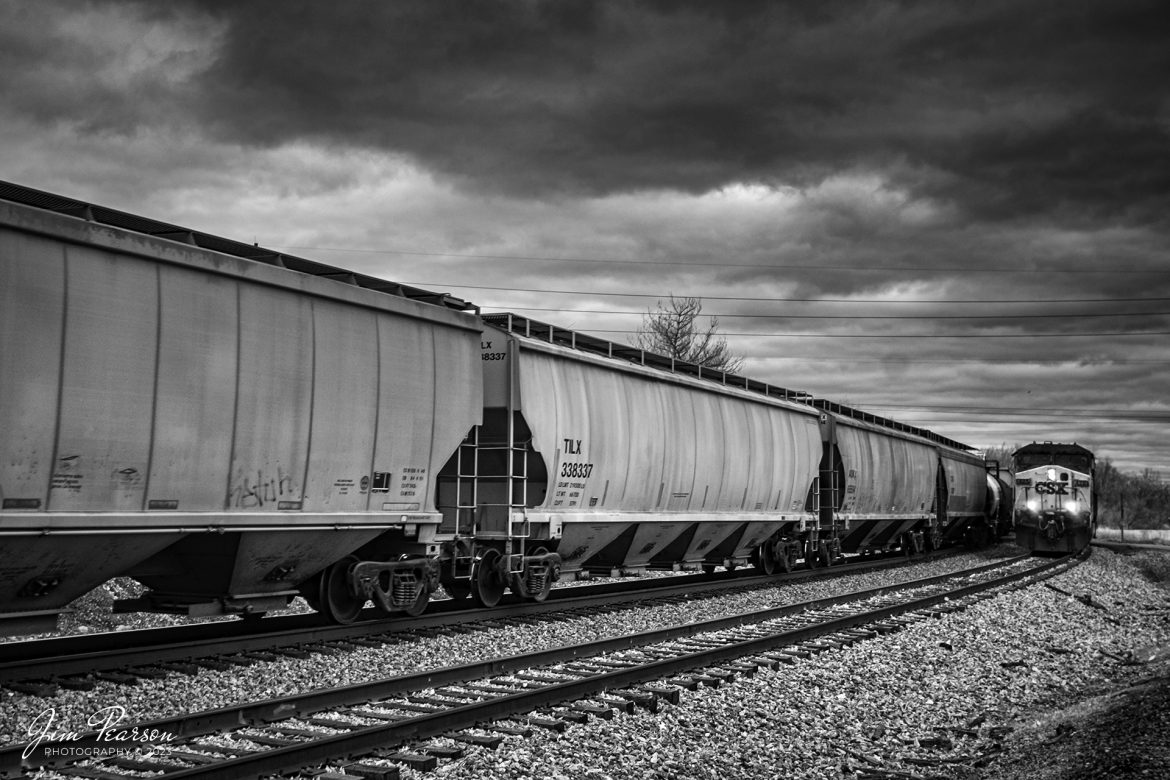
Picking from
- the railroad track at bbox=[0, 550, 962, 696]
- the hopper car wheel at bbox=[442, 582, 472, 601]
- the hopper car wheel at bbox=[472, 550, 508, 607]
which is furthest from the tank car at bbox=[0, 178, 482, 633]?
the hopper car wheel at bbox=[442, 582, 472, 601]

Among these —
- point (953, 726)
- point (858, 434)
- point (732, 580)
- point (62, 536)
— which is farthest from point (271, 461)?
point (858, 434)

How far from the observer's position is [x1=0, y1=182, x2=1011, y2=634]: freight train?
8328mm

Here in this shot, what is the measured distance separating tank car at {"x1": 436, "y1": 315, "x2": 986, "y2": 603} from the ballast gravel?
1.57 meters

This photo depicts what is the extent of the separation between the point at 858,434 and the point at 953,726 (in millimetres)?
18796

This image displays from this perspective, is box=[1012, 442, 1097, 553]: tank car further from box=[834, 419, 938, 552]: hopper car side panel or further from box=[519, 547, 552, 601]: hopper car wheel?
box=[519, 547, 552, 601]: hopper car wheel

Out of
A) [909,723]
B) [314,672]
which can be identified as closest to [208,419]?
[314,672]

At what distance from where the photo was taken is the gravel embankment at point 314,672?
7.85 metres

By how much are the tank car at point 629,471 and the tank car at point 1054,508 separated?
10.6 metres

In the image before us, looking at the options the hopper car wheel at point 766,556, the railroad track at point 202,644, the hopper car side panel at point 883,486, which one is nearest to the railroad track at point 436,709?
the railroad track at point 202,644

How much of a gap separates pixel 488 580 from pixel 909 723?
6803mm

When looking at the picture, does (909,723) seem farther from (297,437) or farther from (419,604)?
(297,437)

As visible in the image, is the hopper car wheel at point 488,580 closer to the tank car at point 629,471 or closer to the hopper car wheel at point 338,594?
the tank car at point 629,471

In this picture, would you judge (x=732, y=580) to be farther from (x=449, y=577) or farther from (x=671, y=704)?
(x=671, y=704)

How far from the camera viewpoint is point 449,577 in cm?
1380
